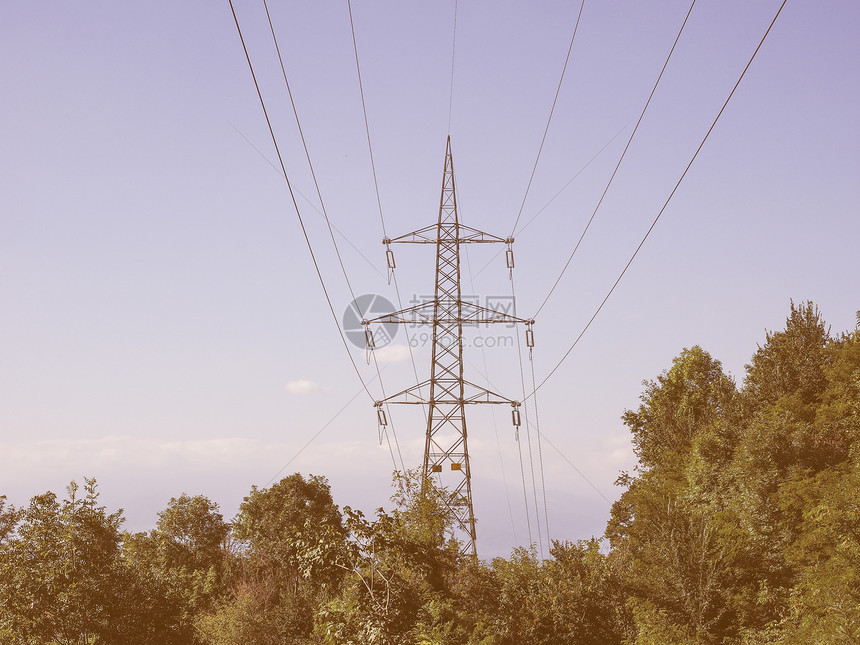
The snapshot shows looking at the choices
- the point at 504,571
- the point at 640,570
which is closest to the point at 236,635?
the point at 504,571

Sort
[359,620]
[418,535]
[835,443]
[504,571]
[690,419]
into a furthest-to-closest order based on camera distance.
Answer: [690,419] → [835,443] → [504,571] → [418,535] → [359,620]

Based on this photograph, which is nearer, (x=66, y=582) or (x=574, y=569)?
(x=66, y=582)

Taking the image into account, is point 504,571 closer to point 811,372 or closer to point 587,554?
point 587,554

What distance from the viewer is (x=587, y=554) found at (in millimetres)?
32250

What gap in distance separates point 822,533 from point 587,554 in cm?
1376

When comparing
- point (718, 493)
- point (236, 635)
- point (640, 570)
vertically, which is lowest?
point (236, 635)

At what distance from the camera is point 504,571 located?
30.4 metres

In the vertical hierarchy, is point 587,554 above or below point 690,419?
below

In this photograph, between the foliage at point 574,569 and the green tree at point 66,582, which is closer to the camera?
the foliage at point 574,569

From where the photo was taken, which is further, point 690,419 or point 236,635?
point 690,419

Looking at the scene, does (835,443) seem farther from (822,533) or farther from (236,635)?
(236,635)

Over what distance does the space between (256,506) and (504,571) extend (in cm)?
4898

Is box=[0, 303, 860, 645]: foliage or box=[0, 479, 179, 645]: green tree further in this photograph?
box=[0, 479, 179, 645]: green tree

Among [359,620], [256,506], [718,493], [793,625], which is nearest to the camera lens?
Answer: [359,620]
